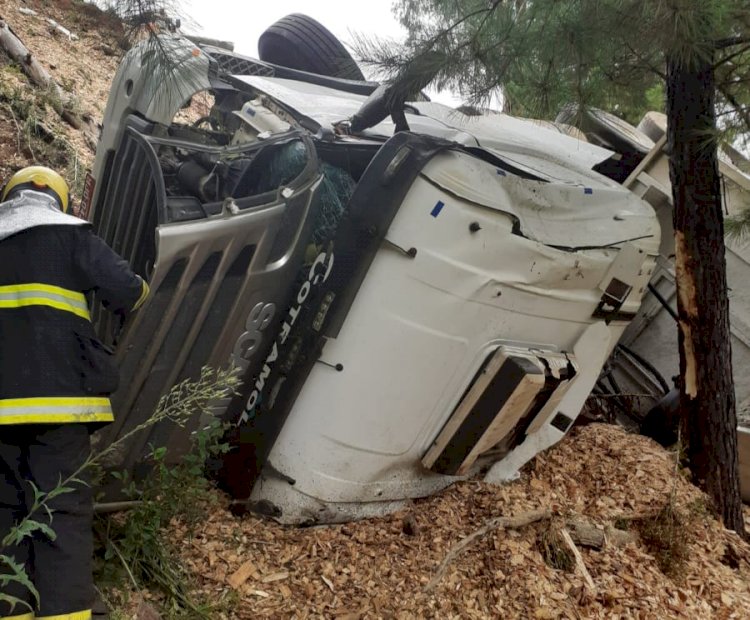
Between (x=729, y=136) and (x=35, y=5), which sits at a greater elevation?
(x=729, y=136)

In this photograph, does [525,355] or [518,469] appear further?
[518,469]

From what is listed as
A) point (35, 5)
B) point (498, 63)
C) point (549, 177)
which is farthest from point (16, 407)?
point (35, 5)

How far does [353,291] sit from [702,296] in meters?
2.02

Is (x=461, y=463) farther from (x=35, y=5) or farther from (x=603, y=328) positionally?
(x=35, y=5)

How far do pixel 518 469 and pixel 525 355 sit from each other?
81cm

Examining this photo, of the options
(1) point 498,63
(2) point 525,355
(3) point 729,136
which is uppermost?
(3) point 729,136

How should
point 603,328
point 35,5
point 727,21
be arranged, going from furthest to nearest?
point 35,5 < point 603,328 < point 727,21

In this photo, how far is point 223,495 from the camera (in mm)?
3078

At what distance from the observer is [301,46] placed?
4922 millimetres

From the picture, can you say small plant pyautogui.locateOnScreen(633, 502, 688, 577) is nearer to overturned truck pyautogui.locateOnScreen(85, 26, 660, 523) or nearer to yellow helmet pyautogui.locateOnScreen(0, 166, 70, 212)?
overturned truck pyautogui.locateOnScreen(85, 26, 660, 523)

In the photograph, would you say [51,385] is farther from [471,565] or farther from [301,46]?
[301,46]

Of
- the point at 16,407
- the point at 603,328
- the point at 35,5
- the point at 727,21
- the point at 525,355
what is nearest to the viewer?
the point at 16,407

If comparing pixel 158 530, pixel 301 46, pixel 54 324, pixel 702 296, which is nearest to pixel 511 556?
pixel 158 530

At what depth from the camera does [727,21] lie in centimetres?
261
